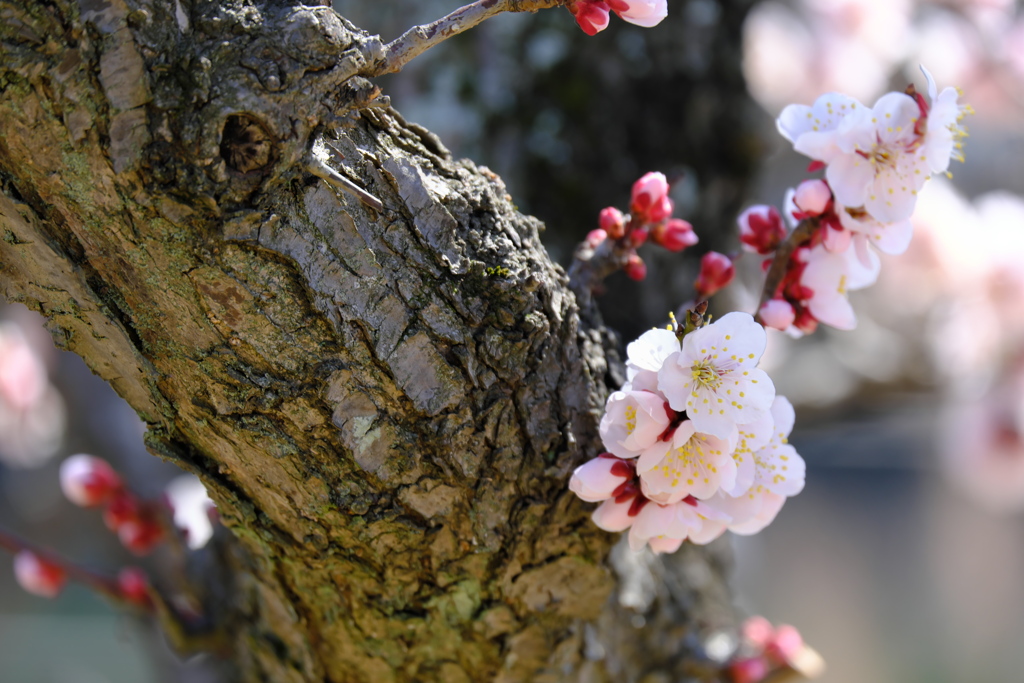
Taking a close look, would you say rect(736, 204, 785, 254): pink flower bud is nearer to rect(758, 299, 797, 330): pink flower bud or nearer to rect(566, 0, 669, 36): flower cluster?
rect(758, 299, 797, 330): pink flower bud

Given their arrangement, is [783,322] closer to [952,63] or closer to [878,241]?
[878,241]

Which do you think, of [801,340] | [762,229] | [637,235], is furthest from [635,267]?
[801,340]

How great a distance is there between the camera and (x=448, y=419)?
58cm

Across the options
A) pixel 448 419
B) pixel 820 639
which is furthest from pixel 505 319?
pixel 820 639

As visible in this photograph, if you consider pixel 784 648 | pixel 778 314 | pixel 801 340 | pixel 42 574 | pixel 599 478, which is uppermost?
pixel 801 340

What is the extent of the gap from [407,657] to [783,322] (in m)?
0.49

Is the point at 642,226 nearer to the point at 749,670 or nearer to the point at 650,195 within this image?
the point at 650,195

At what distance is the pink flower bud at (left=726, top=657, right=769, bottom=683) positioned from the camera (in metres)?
0.91

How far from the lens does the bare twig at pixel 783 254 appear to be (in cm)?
67

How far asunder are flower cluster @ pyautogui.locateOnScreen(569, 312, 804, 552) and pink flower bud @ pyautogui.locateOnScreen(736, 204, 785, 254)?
19cm

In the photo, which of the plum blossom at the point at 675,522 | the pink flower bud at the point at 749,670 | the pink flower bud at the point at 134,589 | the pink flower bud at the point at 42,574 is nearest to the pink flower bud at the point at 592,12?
the plum blossom at the point at 675,522

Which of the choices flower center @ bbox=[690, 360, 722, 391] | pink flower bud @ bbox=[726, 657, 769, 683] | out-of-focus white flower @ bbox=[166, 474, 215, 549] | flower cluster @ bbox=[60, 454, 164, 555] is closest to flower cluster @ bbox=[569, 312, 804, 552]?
flower center @ bbox=[690, 360, 722, 391]

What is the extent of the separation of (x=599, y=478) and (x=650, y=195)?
268 millimetres

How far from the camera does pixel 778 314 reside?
2.19ft
